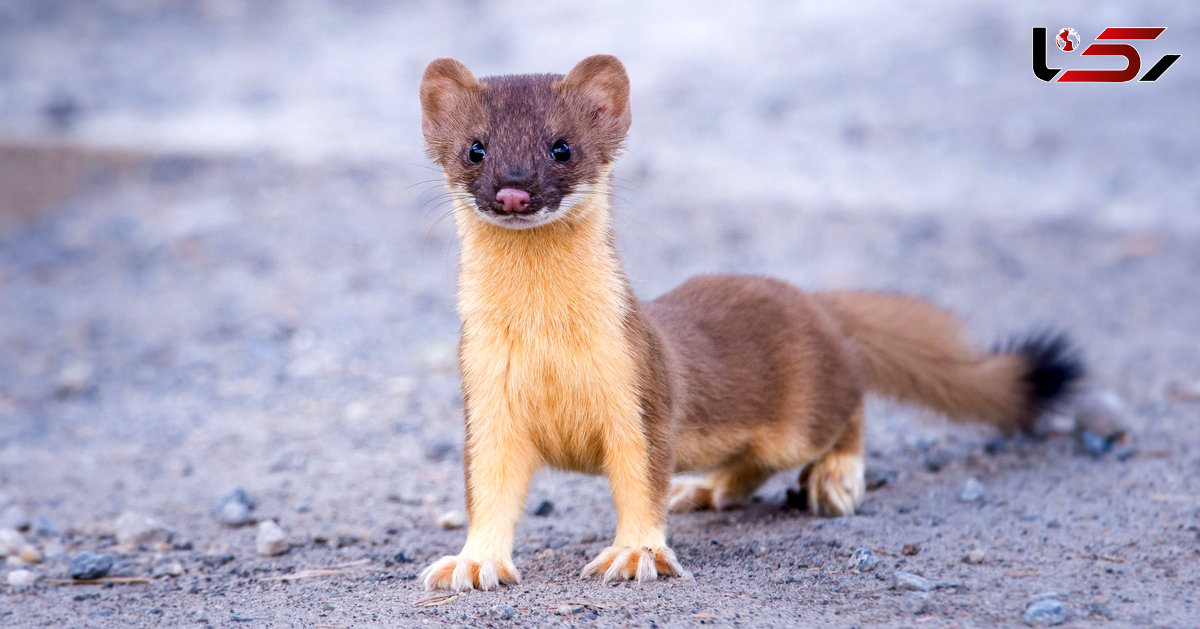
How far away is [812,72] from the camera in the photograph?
11.6 metres

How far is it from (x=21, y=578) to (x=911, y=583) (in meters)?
2.80

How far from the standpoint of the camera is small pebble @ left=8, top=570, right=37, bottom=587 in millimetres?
3988

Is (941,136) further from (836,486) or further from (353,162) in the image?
(836,486)

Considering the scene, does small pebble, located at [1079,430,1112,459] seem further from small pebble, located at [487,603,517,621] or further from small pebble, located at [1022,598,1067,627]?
small pebble, located at [487,603,517,621]

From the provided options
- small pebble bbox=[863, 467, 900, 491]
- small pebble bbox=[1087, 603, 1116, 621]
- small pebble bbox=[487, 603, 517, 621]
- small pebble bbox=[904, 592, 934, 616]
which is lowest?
small pebble bbox=[863, 467, 900, 491]

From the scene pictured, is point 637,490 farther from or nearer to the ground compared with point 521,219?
nearer to the ground

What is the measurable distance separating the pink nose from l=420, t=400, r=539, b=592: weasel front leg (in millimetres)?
660

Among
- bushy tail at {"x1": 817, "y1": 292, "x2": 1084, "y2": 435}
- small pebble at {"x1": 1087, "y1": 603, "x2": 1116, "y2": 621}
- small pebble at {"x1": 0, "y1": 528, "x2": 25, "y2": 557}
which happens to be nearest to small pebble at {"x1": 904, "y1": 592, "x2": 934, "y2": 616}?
small pebble at {"x1": 1087, "y1": 603, "x2": 1116, "y2": 621}

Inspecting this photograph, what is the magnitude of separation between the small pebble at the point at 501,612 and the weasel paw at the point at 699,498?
1.59 metres

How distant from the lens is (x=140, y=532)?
175 inches

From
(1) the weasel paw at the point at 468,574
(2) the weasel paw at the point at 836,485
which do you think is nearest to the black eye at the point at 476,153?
(1) the weasel paw at the point at 468,574

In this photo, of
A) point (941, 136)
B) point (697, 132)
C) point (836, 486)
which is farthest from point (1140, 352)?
point (697, 132)

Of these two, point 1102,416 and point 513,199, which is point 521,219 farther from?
point 1102,416

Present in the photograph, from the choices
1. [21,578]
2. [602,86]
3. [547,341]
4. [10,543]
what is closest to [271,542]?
[21,578]
